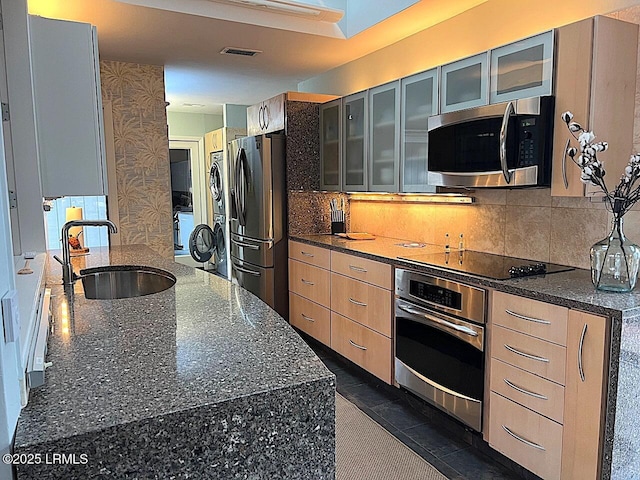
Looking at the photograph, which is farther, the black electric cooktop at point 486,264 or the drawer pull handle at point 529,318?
the black electric cooktop at point 486,264

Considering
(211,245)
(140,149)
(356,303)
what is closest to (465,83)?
(356,303)

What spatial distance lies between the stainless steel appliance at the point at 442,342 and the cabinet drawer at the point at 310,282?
0.90 m

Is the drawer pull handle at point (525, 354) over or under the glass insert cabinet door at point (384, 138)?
under

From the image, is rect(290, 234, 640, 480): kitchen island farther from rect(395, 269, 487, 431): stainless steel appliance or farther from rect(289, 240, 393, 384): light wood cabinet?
rect(289, 240, 393, 384): light wood cabinet

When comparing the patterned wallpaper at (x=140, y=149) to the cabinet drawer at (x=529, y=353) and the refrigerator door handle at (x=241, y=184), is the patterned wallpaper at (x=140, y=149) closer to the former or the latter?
the refrigerator door handle at (x=241, y=184)

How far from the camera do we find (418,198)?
355 cm

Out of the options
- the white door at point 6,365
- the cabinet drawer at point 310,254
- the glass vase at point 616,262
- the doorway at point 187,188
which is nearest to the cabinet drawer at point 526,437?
the glass vase at point 616,262

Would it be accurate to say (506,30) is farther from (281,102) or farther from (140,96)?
(140,96)

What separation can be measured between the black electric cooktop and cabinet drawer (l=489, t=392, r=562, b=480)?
586 millimetres

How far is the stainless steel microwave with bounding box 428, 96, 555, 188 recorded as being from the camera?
7.30ft

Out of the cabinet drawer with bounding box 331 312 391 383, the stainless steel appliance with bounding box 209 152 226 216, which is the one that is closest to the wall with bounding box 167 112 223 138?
the stainless steel appliance with bounding box 209 152 226 216

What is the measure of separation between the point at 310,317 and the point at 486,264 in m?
1.73

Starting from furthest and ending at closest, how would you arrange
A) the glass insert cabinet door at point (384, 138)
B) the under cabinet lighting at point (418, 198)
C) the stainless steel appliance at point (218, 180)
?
the stainless steel appliance at point (218, 180), the glass insert cabinet door at point (384, 138), the under cabinet lighting at point (418, 198)

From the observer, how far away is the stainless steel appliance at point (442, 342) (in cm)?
230
